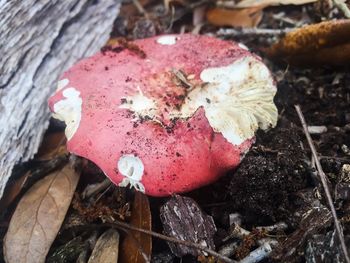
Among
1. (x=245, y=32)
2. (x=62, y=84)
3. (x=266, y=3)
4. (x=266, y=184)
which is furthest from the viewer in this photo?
(x=245, y=32)

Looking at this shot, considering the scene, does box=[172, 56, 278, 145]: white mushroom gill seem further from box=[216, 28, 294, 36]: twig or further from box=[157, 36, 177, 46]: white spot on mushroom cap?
A: box=[216, 28, 294, 36]: twig

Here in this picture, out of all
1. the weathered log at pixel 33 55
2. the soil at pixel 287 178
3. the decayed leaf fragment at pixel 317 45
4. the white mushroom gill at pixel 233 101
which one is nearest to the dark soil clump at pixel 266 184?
the soil at pixel 287 178

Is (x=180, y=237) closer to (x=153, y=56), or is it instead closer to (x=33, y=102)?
(x=153, y=56)

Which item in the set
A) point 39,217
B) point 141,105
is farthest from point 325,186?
point 39,217

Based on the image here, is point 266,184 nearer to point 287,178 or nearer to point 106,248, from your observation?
point 287,178

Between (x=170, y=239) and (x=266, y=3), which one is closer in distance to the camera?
(x=170, y=239)

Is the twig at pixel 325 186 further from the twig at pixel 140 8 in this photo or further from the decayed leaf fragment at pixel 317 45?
the twig at pixel 140 8

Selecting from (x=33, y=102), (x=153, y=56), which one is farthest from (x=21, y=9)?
(x=153, y=56)
